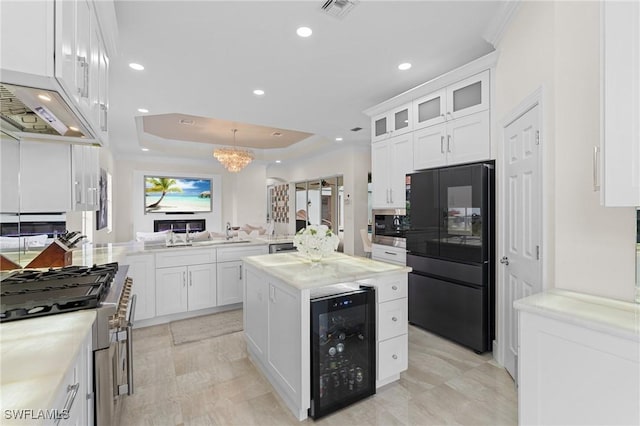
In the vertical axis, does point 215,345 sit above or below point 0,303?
below

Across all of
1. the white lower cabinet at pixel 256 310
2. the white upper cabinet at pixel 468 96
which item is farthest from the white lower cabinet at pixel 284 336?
the white upper cabinet at pixel 468 96

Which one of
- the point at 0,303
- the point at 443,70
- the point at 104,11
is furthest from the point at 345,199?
the point at 0,303

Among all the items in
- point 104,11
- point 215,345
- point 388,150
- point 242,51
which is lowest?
point 215,345

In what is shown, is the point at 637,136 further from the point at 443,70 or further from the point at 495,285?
the point at 443,70

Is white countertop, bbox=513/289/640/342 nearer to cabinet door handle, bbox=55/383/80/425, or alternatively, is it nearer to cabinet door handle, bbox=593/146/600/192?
cabinet door handle, bbox=593/146/600/192

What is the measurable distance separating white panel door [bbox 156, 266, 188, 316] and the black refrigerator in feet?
8.93

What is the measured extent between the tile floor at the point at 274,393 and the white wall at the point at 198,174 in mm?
5377

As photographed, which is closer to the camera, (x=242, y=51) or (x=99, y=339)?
(x=99, y=339)

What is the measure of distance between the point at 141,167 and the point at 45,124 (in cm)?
656

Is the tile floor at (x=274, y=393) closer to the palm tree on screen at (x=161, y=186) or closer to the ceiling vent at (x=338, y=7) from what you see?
the ceiling vent at (x=338, y=7)

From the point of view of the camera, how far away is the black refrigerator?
2.63 metres

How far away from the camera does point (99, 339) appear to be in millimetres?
1431

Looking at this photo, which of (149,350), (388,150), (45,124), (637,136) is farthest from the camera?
(388,150)

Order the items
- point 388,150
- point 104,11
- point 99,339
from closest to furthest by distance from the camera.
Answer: point 99,339 → point 104,11 → point 388,150
